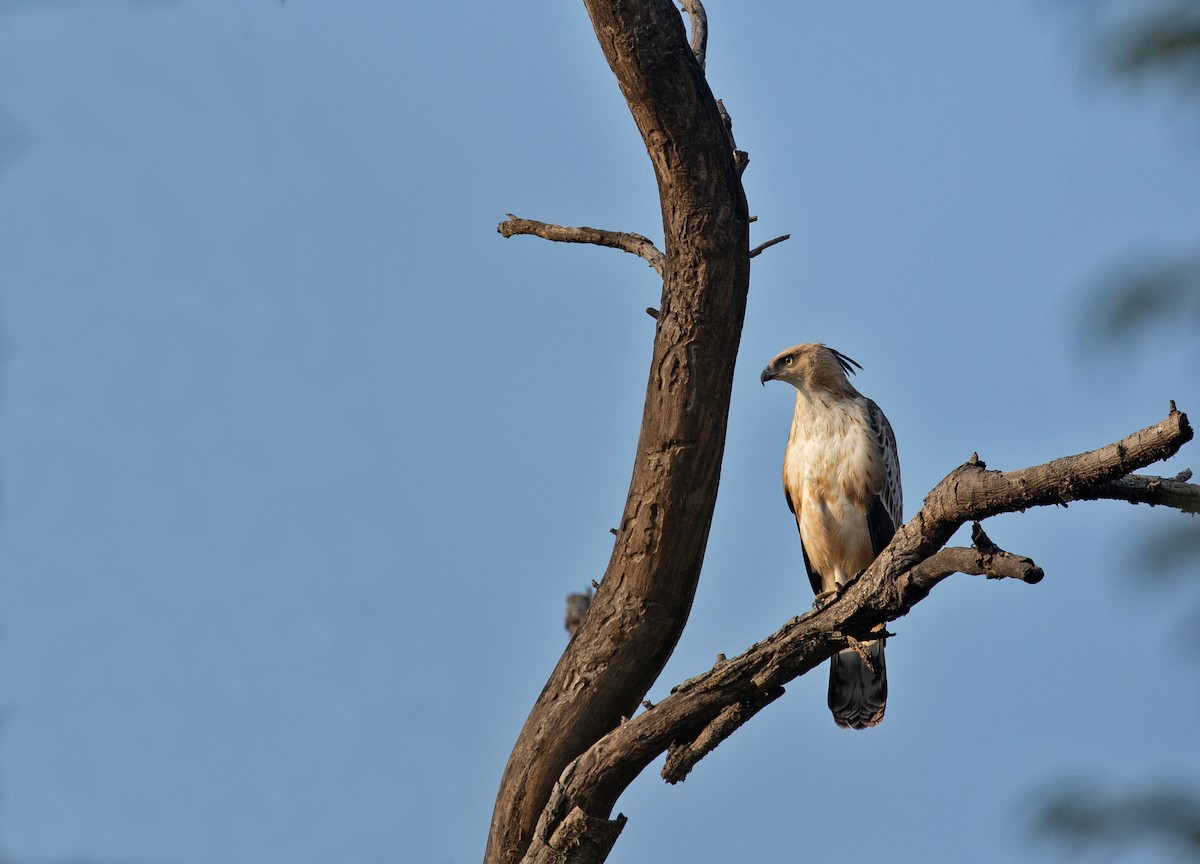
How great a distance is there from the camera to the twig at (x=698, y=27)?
453 centimetres

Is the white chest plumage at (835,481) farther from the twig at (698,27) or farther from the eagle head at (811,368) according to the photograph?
the twig at (698,27)

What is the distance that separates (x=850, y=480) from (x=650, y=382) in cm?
149

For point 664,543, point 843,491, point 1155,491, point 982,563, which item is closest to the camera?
point 1155,491

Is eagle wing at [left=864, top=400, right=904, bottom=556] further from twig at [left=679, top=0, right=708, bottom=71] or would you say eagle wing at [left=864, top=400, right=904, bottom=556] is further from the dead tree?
twig at [left=679, top=0, right=708, bottom=71]

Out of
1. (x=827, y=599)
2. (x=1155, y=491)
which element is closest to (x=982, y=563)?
(x=1155, y=491)

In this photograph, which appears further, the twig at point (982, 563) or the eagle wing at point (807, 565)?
the eagle wing at point (807, 565)

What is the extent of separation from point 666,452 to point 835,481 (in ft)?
4.80

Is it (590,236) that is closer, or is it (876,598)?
(876,598)

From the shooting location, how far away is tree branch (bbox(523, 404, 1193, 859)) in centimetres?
274

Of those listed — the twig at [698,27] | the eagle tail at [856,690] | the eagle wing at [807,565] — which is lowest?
the eagle tail at [856,690]

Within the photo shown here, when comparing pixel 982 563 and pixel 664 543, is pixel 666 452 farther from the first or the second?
pixel 982 563

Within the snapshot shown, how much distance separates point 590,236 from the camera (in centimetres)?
475

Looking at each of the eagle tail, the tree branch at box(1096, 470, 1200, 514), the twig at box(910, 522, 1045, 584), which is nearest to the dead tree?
the twig at box(910, 522, 1045, 584)

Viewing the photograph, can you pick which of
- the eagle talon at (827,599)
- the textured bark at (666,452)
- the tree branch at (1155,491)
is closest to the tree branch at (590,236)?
the textured bark at (666,452)
